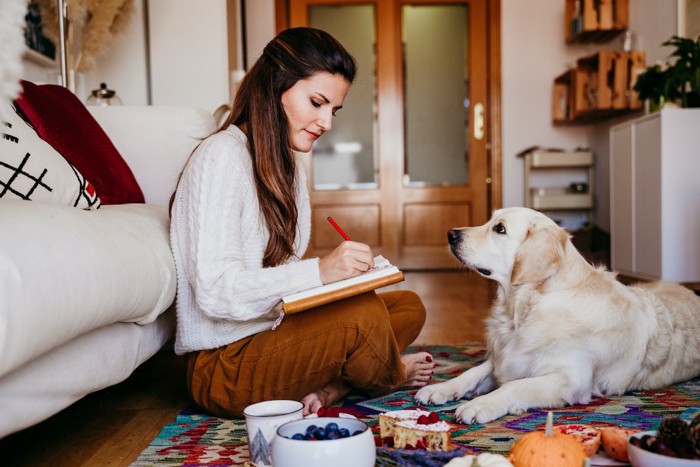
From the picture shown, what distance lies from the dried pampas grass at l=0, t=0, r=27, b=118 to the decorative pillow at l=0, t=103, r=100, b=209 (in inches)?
19.5

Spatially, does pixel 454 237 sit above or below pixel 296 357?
above

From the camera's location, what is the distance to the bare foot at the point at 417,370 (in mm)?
1819

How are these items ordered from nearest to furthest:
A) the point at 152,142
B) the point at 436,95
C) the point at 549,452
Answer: the point at 549,452 → the point at 152,142 → the point at 436,95

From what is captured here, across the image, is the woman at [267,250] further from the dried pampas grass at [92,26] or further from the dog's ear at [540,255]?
the dried pampas grass at [92,26]

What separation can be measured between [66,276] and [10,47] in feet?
1.08

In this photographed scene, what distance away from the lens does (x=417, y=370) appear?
5.99ft

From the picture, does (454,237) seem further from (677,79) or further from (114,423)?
(677,79)

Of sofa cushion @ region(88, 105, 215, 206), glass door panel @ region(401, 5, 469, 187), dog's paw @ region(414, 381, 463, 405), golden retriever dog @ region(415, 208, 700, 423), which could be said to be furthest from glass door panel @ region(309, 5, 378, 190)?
dog's paw @ region(414, 381, 463, 405)

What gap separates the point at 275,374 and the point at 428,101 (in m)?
4.68

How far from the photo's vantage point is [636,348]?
1742 mm

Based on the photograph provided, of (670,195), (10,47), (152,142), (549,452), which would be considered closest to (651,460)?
(549,452)

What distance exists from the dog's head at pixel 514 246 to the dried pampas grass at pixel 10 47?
1279 millimetres

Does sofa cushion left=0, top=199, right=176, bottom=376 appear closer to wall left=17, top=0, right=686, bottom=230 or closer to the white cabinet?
the white cabinet

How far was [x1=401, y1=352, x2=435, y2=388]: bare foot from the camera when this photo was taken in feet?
5.97
